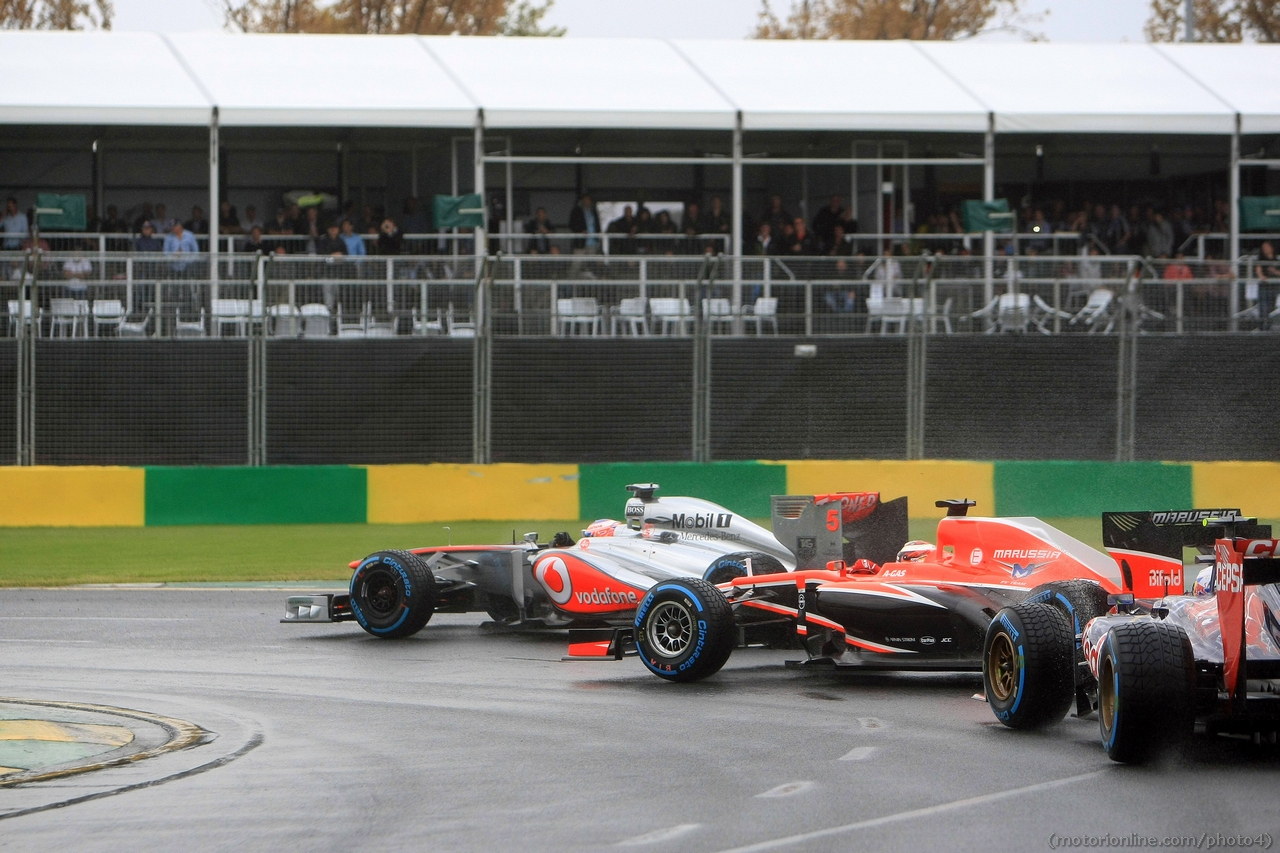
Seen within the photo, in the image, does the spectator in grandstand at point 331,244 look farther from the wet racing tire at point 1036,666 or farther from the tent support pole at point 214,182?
the wet racing tire at point 1036,666

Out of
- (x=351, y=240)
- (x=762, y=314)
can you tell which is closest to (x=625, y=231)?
(x=351, y=240)

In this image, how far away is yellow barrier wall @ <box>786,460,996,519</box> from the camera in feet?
58.1

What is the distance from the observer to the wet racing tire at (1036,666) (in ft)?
22.4

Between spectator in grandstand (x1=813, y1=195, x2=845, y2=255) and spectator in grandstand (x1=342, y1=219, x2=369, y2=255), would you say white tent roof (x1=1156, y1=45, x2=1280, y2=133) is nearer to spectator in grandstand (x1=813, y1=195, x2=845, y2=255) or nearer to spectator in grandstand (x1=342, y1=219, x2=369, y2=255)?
spectator in grandstand (x1=813, y1=195, x2=845, y2=255)

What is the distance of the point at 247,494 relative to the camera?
1775cm

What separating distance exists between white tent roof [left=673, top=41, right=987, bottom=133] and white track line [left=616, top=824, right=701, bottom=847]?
18577mm

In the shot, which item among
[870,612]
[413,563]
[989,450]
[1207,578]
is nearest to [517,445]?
[989,450]

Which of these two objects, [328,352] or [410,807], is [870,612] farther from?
[328,352]

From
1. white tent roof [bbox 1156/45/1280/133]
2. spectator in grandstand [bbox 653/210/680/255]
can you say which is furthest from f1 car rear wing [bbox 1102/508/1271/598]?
white tent roof [bbox 1156/45/1280/133]

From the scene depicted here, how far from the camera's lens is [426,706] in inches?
312

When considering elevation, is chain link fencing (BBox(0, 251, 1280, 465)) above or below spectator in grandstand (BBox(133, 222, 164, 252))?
below

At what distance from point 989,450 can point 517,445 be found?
5.13 metres

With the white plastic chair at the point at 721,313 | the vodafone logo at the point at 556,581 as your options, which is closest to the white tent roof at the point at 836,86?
the white plastic chair at the point at 721,313

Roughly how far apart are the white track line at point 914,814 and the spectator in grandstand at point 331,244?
16.1 metres
